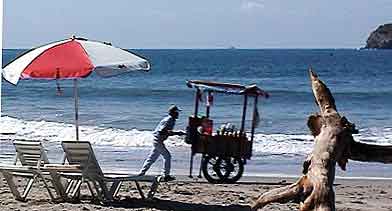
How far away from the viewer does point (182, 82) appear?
2445 inches

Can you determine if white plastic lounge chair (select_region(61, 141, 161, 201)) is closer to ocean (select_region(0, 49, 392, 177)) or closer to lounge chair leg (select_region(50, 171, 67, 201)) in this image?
lounge chair leg (select_region(50, 171, 67, 201))

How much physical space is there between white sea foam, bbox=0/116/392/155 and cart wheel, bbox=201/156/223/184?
5328mm

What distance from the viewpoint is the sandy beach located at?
12156 millimetres

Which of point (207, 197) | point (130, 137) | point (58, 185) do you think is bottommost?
point (130, 137)

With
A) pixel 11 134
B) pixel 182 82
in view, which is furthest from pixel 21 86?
pixel 11 134

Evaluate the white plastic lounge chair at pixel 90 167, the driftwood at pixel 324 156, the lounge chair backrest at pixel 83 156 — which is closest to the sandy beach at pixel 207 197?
the white plastic lounge chair at pixel 90 167

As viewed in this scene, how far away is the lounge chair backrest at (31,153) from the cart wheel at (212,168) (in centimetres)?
373

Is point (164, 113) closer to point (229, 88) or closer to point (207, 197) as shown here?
point (229, 88)

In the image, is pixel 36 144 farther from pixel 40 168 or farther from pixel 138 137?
pixel 138 137

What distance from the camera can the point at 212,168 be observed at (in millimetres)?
15578

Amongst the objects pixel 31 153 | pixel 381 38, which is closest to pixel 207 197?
pixel 31 153

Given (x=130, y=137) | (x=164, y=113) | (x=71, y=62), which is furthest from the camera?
(x=164, y=113)

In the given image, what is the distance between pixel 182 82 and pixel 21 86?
11738 millimetres

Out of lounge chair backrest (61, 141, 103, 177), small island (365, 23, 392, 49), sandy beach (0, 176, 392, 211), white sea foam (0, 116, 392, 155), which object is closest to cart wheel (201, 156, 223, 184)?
sandy beach (0, 176, 392, 211)
